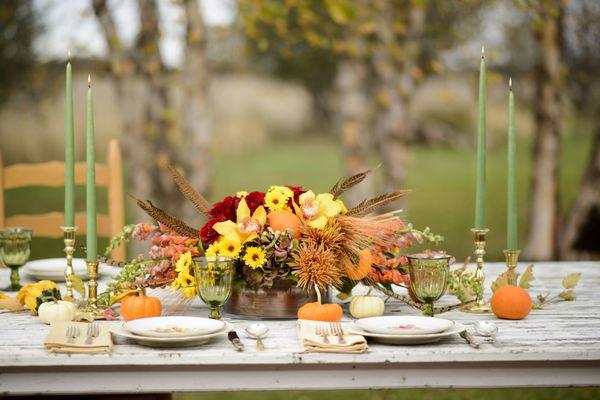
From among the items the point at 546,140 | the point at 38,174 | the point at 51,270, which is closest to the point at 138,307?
the point at 51,270

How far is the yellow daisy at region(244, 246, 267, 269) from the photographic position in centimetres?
169

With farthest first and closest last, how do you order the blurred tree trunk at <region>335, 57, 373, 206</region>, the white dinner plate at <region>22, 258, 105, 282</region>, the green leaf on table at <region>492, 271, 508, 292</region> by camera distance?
the blurred tree trunk at <region>335, 57, 373, 206</region> < the white dinner plate at <region>22, 258, 105, 282</region> < the green leaf on table at <region>492, 271, 508, 292</region>

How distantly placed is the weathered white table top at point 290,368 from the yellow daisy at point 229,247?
246 mm

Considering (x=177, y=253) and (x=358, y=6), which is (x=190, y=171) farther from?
(x=177, y=253)

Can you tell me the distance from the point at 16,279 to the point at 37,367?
0.75 meters

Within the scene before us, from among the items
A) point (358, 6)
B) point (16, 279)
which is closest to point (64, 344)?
point (16, 279)

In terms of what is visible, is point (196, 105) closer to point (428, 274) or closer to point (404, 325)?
point (428, 274)

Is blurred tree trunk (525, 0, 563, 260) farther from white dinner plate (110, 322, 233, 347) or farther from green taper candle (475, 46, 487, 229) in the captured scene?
white dinner plate (110, 322, 233, 347)

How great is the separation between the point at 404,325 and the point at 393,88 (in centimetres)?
388

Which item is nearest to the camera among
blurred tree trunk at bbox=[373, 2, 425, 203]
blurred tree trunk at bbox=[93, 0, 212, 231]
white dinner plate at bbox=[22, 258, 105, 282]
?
white dinner plate at bbox=[22, 258, 105, 282]

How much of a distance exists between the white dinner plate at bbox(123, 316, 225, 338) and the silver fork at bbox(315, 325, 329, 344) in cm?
18

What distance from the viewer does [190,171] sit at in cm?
498

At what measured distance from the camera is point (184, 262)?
1.74 metres

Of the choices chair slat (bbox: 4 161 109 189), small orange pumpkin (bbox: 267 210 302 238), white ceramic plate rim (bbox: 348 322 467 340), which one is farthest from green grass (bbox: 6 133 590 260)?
white ceramic plate rim (bbox: 348 322 467 340)
